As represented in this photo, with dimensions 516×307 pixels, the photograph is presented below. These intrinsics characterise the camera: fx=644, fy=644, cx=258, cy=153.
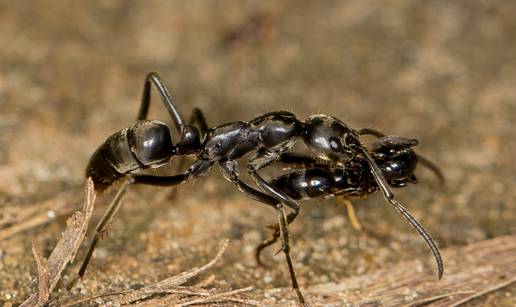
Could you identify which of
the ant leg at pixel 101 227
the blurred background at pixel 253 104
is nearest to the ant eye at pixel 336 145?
the blurred background at pixel 253 104

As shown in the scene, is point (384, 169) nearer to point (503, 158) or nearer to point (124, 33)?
point (503, 158)

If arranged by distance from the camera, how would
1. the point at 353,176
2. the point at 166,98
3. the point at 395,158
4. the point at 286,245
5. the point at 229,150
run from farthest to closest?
the point at 166,98 < the point at 229,150 < the point at 353,176 < the point at 395,158 < the point at 286,245

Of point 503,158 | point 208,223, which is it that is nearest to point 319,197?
point 208,223

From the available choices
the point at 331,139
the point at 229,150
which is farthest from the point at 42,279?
the point at 331,139

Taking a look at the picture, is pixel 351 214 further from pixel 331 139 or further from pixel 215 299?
pixel 215 299

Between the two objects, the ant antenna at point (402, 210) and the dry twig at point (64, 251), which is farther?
the ant antenna at point (402, 210)

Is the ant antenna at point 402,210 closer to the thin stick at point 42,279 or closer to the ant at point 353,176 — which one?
the ant at point 353,176
